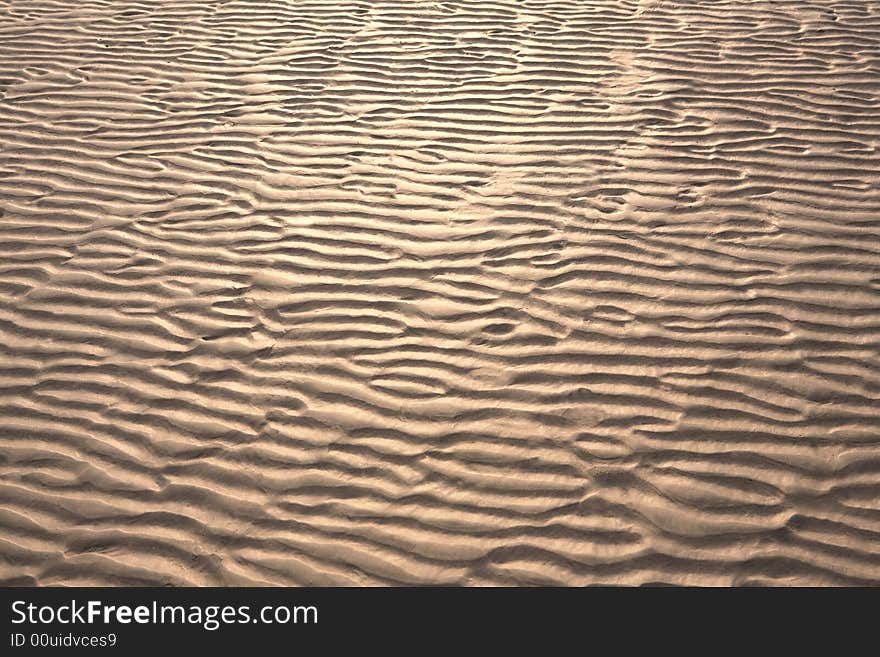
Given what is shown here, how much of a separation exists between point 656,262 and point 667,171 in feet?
3.52

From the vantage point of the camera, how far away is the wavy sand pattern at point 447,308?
368 cm

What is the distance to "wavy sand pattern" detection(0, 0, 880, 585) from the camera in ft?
12.1

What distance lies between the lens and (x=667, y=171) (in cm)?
582

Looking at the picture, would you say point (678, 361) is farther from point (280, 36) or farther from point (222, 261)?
point (280, 36)

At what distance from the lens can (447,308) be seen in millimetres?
4773

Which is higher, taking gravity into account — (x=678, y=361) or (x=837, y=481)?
(x=678, y=361)

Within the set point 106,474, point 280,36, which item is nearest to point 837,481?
point 106,474

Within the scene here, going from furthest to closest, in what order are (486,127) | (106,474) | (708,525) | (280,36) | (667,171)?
(280,36) → (486,127) → (667,171) → (106,474) → (708,525)
